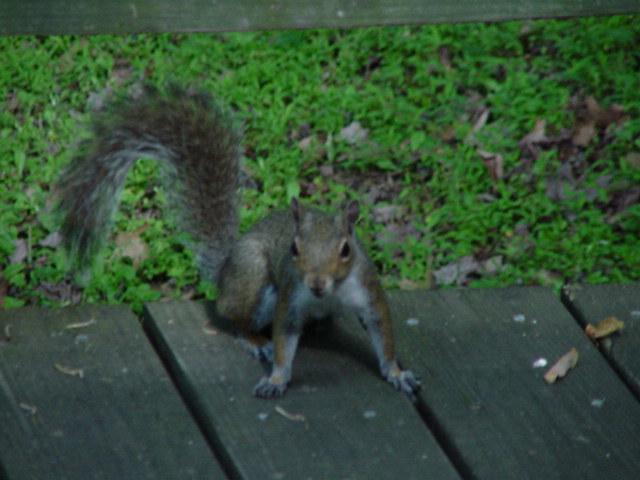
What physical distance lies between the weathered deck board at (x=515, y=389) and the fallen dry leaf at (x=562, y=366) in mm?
15

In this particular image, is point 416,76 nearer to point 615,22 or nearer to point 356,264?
point 615,22

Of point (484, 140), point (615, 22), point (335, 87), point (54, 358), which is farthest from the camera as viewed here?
point (615, 22)

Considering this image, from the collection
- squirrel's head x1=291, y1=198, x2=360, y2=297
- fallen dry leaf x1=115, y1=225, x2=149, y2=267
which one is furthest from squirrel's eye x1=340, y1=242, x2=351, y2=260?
fallen dry leaf x1=115, y1=225, x2=149, y2=267

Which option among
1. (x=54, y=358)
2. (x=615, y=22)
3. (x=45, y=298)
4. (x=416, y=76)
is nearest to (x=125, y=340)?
(x=54, y=358)

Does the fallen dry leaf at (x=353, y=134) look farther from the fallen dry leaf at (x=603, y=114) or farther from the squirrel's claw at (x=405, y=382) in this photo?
the squirrel's claw at (x=405, y=382)

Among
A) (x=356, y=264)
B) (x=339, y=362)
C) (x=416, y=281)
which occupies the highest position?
(x=356, y=264)

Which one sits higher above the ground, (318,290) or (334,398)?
(318,290)

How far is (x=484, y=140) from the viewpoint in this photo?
15.4 feet

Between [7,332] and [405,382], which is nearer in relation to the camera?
[405,382]

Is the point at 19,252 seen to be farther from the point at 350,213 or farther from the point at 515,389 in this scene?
the point at 515,389

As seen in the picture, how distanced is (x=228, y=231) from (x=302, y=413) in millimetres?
806

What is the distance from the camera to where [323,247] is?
2852 mm

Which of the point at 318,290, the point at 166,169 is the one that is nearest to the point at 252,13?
the point at 318,290

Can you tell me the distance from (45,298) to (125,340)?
996mm
